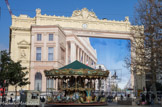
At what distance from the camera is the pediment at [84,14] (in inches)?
2111

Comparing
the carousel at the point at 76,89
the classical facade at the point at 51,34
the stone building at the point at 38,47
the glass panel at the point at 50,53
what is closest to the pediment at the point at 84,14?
the classical facade at the point at 51,34

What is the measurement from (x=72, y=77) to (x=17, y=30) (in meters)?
25.6

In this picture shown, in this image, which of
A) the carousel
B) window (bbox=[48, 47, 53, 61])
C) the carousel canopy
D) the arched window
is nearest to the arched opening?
the arched window

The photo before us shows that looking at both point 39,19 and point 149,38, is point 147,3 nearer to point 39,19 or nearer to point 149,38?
point 149,38

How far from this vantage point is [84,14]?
177ft

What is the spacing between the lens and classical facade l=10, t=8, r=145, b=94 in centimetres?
4559

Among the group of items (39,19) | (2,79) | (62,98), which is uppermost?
(39,19)

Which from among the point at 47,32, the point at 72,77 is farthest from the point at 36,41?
the point at 72,77

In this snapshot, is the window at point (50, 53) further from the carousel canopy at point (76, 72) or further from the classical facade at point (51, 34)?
the carousel canopy at point (76, 72)

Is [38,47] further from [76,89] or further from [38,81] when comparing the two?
[76,89]

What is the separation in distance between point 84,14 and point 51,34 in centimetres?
1150

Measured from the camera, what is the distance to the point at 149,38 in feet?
89.6

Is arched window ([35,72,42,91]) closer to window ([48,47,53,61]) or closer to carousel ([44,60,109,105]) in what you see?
window ([48,47,53,61])

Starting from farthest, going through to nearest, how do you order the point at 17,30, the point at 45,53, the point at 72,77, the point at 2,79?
the point at 17,30
the point at 45,53
the point at 2,79
the point at 72,77
